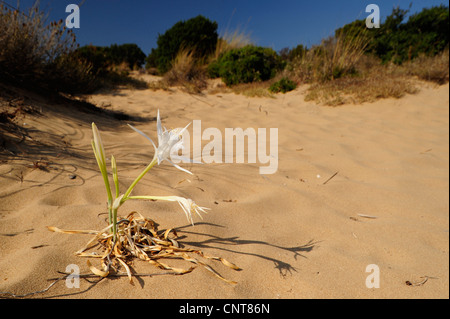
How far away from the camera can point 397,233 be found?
1.53 m

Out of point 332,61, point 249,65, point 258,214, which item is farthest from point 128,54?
point 258,214

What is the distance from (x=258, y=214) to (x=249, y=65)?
6543 millimetres

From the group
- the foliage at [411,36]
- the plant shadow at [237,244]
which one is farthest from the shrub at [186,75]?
the plant shadow at [237,244]

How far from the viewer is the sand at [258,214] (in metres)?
1.06

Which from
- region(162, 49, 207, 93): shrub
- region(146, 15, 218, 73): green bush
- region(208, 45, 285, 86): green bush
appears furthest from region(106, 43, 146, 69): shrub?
region(208, 45, 285, 86): green bush

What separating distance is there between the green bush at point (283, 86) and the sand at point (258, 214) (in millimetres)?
3388

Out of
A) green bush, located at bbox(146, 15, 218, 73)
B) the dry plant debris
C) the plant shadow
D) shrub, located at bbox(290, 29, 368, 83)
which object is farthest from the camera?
green bush, located at bbox(146, 15, 218, 73)

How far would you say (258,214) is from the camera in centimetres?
160

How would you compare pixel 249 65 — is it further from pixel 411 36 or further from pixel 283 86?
pixel 411 36

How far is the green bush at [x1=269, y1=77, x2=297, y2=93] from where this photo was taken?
20.6 feet

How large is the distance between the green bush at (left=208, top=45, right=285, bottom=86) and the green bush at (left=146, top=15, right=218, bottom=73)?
1.72m

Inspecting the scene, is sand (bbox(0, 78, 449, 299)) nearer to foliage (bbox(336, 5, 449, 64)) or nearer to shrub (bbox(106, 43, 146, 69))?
foliage (bbox(336, 5, 449, 64))

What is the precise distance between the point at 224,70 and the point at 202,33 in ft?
8.16

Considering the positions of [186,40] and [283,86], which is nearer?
[283,86]
